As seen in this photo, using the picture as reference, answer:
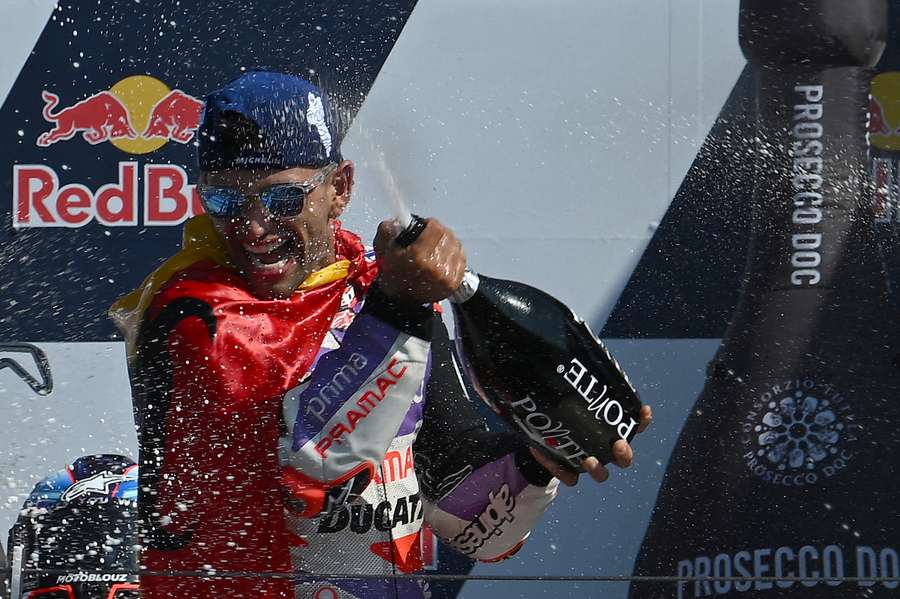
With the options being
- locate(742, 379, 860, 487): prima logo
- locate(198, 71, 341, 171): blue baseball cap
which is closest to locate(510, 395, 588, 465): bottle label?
locate(198, 71, 341, 171): blue baseball cap

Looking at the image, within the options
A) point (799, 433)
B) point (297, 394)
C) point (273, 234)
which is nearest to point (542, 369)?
point (297, 394)

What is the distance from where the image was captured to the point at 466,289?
4.35 ft

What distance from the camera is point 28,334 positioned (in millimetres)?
2547

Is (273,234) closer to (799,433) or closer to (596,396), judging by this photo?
(596,396)

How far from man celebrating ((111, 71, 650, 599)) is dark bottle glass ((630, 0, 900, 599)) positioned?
39.6 inches

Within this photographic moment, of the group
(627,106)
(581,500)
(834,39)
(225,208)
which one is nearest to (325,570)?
(225,208)

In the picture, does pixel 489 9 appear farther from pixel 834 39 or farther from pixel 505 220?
pixel 834 39

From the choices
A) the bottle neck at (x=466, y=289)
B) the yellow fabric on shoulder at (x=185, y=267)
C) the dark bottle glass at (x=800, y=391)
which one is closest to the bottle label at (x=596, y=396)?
the bottle neck at (x=466, y=289)

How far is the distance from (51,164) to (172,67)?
1.14 feet

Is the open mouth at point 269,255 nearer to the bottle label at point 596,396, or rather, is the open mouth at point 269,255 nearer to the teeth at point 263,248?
the teeth at point 263,248

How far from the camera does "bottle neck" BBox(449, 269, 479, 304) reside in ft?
4.33

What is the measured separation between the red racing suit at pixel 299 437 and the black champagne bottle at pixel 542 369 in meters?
0.07

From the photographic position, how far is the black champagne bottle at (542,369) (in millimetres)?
1360

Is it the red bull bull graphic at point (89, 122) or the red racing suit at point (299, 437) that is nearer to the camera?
the red racing suit at point (299, 437)
